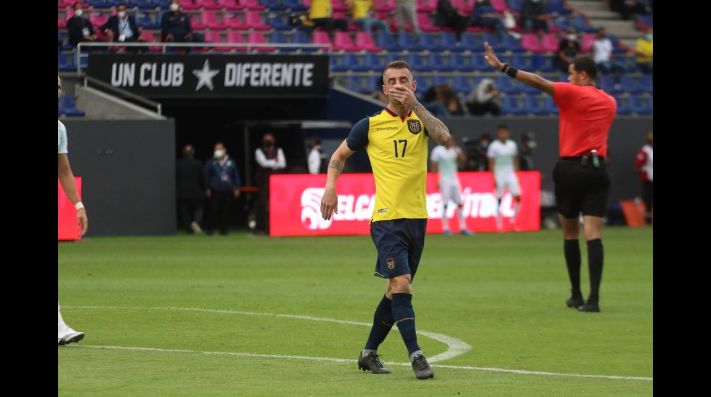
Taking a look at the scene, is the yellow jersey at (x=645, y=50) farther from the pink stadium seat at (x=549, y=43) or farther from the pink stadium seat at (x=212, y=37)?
the pink stadium seat at (x=212, y=37)

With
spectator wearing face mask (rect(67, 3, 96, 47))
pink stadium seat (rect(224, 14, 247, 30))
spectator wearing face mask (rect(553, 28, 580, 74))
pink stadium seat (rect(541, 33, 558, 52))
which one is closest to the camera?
spectator wearing face mask (rect(67, 3, 96, 47))

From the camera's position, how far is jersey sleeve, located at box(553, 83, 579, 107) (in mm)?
14609

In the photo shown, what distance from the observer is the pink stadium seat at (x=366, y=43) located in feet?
116

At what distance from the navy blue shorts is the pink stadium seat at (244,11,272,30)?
24.1m

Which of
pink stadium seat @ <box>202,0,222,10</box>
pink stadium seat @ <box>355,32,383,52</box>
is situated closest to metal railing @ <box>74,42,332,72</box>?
pink stadium seat @ <box>202,0,222,10</box>

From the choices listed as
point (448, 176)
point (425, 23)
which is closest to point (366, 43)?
point (425, 23)

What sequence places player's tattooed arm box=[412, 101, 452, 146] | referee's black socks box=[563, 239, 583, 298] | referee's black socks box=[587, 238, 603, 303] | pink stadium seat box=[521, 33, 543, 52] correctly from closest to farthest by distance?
player's tattooed arm box=[412, 101, 452, 146] < referee's black socks box=[587, 238, 603, 303] < referee's black socks box=[563, 239, 583, 298] < pink stadium seat box=[521, 33, 543, 52]

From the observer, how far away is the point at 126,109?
30.4 meters

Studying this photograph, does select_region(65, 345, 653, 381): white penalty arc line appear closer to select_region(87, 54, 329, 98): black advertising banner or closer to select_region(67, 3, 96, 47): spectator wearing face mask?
select_region(67, 3, 96, 47): spectator wearing face mask

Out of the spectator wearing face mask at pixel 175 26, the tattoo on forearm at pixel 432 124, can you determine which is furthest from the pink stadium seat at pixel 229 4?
the tattoo on forearm at pixel 432 124

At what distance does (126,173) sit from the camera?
2980cm
